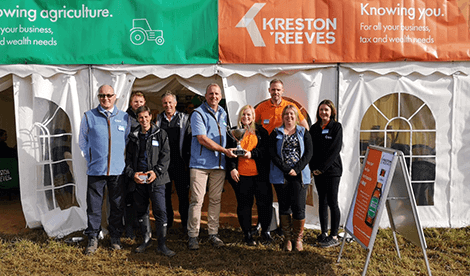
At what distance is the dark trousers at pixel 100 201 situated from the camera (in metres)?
4.07

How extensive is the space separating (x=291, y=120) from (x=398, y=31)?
2.14 meters

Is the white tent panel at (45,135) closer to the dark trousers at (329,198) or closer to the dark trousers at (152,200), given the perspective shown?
the dark trousers at (152,200)

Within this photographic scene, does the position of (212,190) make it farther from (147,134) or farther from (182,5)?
(182,5)

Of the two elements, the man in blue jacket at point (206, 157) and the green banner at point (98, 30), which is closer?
the man in blue jacket at point (206, 157)

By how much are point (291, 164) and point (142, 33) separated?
2574mm

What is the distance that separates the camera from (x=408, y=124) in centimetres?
493

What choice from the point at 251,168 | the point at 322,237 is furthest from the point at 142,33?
the point at 322,237

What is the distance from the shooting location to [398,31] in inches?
187

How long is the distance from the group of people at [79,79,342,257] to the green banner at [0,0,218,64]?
0.88m

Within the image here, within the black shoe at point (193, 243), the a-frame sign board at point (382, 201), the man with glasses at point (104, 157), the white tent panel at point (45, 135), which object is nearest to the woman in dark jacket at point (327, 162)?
the a-frame sign board at point (382, 201)

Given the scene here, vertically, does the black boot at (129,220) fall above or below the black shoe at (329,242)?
above

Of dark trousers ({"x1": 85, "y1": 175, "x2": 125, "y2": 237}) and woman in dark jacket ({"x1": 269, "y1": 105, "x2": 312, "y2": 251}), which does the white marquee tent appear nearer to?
dark trousers ({"x1": 85, "y1": 175, "x2": 125, "y2": 237})

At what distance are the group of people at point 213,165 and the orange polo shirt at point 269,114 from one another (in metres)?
0.21

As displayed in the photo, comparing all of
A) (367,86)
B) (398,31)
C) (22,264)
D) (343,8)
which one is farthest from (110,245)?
(398,31)
